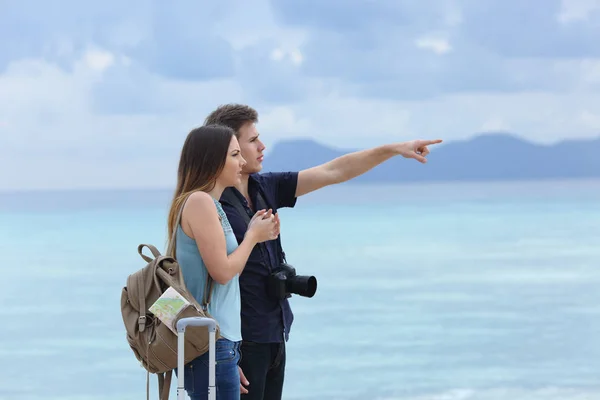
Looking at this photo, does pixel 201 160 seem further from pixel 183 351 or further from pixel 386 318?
pixel 386 318

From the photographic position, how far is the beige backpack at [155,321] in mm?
2621

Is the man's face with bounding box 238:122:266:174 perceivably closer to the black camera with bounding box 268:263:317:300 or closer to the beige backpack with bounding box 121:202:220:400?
the black camera with bounding box 268:263:317:300

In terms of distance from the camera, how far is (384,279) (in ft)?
45.4

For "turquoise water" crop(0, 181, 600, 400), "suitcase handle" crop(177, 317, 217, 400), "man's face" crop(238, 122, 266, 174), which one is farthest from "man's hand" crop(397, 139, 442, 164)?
"turquoise water" crop(0, 181, 600, 400)

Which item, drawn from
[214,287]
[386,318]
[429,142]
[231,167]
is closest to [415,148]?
[429,142]

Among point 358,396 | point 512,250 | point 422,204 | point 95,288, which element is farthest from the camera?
point 422,204

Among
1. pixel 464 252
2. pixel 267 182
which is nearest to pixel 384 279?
pixel 464 252

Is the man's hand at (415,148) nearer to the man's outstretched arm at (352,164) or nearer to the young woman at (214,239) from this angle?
the man's outstretched arm at (352,164)

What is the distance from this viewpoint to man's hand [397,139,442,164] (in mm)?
3386

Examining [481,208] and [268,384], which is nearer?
[268,384]

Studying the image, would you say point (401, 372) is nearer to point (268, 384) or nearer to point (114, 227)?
point (268, 384)

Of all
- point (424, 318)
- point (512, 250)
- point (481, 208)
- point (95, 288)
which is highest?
point (481, 208)

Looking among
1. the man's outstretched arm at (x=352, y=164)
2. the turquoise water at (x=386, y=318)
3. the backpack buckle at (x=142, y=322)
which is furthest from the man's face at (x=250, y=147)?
the turquoise water at (x=386, y=318)

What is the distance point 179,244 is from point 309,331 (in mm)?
7075
